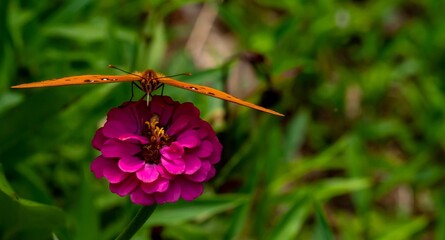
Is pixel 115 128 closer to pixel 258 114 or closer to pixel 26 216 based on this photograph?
pixel 26 216

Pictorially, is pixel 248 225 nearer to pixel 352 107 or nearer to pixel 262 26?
pixel 352 107

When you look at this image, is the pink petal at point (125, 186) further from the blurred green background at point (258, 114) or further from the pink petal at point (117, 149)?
the blurred green background at point (258, 114)

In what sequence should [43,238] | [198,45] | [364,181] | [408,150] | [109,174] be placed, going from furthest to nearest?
[198,45], [408,150], [364,181], [43,238], [109,174]

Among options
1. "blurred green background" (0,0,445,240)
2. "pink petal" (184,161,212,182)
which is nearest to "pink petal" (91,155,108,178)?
"pink petal" (184,161,212,182)

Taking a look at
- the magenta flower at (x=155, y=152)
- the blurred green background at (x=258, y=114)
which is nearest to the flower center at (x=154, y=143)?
the magenta flower at (x=155, y=152)

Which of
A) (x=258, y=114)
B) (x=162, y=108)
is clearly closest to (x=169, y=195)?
(x=162, y=108)

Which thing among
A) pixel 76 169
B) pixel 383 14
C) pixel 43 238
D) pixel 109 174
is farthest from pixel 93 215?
pixel 383 14
